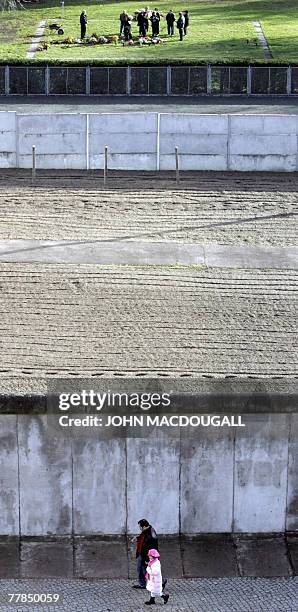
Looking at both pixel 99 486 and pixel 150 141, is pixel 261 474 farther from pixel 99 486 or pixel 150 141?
pixel 150 141

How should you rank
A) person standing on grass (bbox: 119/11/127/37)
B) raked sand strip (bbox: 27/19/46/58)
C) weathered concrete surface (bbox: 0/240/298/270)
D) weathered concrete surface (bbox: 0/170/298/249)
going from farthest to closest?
person standing on grass (bbox: 119/11/127/37) < raked sand strip (bbox: 27/19/46/58) < weathered concrete surface (bbox: 0/170/298/249) < weathered concrete surface (bbox: 0/240/298/270)

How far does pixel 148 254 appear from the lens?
90.7 ft

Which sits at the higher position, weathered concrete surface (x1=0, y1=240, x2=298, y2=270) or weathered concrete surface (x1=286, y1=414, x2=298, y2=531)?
weathered concrete surface (x1=0, y1=240, x2=298, y2=270)

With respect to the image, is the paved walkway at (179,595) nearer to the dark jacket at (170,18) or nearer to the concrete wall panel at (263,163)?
the concrete wall panel at (263,163)

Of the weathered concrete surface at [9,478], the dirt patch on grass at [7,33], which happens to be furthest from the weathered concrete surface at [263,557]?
the dirt patch on grass at [7,33]

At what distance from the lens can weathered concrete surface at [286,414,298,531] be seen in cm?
1789

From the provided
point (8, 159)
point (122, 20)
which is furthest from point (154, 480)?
point (122, 20)

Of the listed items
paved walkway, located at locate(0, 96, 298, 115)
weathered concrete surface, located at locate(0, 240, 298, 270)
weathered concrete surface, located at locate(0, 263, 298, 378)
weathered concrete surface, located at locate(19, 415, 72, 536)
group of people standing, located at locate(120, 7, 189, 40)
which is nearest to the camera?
weathered concrete surface, located at locate(19, 415, 72, 536)

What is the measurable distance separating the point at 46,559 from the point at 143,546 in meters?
1.59

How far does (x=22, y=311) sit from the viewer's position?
78.7ft

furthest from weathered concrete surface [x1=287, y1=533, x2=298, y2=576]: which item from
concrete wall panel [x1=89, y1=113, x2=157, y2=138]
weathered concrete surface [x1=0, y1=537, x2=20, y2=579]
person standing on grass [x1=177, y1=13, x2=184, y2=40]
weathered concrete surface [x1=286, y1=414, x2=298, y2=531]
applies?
person standing on grass [x1=177, y1=13, x2=184, y2=40]

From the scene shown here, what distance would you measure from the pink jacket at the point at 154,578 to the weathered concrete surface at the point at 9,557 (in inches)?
71.7

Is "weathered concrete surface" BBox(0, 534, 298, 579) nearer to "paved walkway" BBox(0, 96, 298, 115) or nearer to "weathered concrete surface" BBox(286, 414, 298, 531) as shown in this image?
"weathered concrete surface" BBox(286, 414, 298, 531)

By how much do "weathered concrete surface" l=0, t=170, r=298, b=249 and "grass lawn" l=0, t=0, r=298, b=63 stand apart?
13635mm
